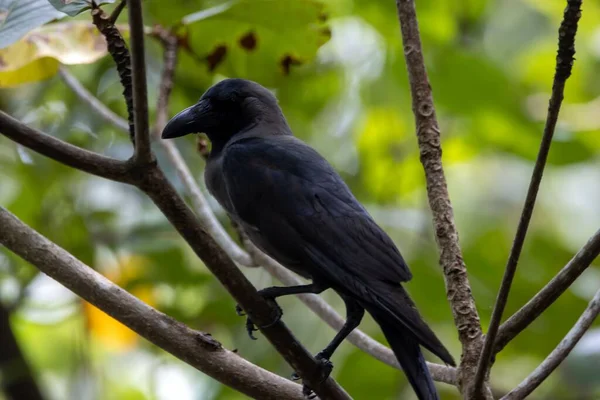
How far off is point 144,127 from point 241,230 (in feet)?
3.98

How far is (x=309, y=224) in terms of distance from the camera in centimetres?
281

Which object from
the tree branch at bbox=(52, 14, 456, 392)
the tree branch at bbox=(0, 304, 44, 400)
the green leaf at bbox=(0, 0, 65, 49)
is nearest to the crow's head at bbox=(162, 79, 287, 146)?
the tree branch at bbox=(52, 14, 456, 392)

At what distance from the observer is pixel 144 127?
6.15 ft

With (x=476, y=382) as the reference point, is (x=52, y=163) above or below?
below

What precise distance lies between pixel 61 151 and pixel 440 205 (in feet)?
3.98

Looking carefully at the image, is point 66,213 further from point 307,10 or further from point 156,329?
point 156,329

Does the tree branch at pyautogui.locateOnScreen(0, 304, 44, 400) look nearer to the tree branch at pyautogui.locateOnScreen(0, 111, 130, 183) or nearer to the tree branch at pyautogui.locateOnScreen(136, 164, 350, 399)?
the tree branch at pyautogui.locateOnScreen(136, 164, 350, 399)

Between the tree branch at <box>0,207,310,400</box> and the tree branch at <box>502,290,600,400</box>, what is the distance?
613mm

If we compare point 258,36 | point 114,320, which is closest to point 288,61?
point 258,36

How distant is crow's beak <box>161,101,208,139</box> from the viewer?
3.08 meters

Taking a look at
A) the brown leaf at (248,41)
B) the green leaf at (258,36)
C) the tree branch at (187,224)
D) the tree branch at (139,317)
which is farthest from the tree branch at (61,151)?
the brown leaf at (248,41)

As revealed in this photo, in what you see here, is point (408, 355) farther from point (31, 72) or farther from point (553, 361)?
point (31, 72)

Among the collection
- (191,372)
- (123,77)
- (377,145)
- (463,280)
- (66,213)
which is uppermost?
(123,77)

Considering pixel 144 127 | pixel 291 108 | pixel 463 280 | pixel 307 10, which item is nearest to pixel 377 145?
pixel 291 108
